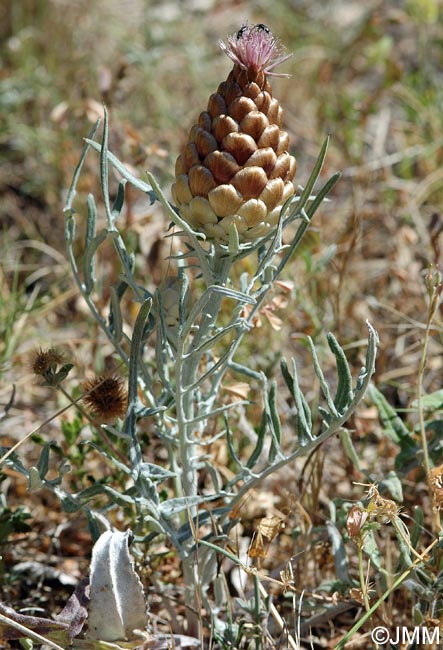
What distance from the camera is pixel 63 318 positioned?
9.49 ft

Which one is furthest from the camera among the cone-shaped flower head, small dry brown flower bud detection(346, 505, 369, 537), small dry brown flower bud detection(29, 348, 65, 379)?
small dry brown flower bud detection(29, 348, 65, 379)

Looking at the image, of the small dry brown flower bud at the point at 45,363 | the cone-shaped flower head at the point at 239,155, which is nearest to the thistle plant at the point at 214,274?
the cone-shaped flower head at the point at 239,155

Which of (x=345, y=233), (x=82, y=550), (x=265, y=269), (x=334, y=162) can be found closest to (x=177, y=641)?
(x=82, y=550)

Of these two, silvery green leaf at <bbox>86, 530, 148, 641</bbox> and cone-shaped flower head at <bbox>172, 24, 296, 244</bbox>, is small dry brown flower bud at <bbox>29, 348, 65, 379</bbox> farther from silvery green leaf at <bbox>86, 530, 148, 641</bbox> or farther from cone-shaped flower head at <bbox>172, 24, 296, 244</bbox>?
cone-shaped flower head at <bbox>172, 24, 296, 244</bbox>

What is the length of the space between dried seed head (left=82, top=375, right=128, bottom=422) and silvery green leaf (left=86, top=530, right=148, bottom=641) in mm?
249

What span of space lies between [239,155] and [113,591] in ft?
2.66

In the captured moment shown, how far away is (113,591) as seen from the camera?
4.63 ft

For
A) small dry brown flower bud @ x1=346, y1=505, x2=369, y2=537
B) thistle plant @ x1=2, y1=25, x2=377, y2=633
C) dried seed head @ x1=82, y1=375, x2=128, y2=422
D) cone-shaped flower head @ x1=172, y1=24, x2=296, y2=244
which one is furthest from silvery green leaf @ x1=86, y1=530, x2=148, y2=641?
cone-shaped flower head @ x1=172, y1=24, x2=296, y2=244

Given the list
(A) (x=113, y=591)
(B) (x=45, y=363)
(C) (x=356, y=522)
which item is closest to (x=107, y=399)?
(B) (x=45, y=363)

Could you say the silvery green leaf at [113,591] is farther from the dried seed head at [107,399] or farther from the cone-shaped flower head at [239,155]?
the cone-shaped flower head at [239,155]

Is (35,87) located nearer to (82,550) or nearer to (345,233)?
(345,233)

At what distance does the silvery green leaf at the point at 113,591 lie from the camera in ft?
4.62

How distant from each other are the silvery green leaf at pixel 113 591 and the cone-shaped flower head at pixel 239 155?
604 millimetres

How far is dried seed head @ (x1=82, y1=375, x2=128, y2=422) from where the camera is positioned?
1.58 meters
